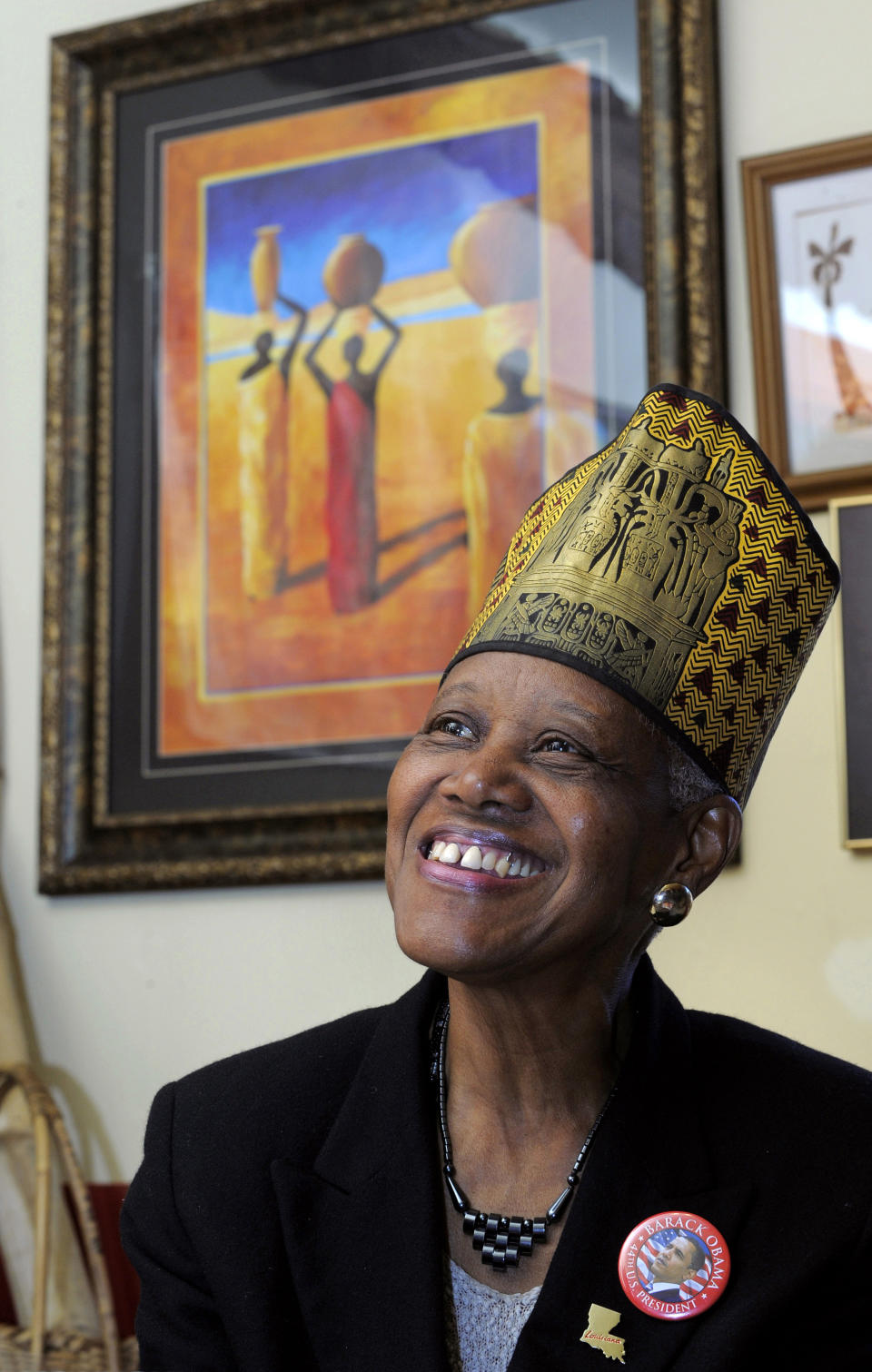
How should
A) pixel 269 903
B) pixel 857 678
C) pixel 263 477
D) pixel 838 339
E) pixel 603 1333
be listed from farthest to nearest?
pixel 263 477
pixel 269 903
pixel 838 339
pixel 857 678
pixel 603 1333

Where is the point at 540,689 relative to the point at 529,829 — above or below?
above

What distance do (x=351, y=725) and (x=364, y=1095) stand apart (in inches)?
36.7

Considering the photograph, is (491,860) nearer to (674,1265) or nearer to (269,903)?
(674,1265)

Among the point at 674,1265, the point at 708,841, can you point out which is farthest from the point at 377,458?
the point at 674,1265

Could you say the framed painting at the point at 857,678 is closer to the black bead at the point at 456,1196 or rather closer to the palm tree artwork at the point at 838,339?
the palm tree artwork at the point at 838,339

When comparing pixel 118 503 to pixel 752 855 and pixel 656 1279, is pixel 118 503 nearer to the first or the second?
pixel 752 855

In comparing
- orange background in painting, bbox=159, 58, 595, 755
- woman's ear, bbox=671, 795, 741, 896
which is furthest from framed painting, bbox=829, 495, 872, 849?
woman's ear, bbox=671, 795, 741, 896

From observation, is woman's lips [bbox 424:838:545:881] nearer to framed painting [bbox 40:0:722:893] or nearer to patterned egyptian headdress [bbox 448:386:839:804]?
patterned egyptian headdress [bbox 448:386:839:804]

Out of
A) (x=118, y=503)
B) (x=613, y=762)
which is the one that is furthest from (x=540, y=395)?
(x=613, y=762)

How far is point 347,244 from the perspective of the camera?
255 centimetres

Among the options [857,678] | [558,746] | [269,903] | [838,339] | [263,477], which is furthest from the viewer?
[263,477]

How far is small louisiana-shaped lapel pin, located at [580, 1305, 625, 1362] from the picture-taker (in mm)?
1354

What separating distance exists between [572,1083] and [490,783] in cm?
34

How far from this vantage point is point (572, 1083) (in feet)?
5.05
